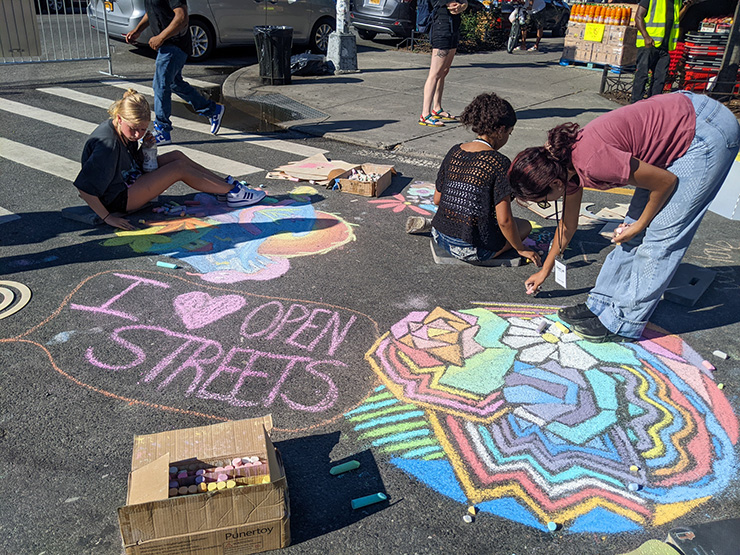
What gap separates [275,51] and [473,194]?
699 centimetres

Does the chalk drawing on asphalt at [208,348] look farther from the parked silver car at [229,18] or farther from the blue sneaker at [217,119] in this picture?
the parked silver car at [229,18]

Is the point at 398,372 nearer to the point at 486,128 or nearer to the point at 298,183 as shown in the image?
the point at 486,128

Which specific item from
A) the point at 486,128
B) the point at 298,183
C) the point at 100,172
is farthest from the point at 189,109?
the point at 486,128

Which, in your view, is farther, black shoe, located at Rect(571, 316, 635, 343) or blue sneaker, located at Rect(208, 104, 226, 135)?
blue sneaker, located at Rect(208, 104, 226, 135)

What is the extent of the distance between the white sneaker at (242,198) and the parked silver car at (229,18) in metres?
7.36

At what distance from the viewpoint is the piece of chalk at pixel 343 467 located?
115 inches

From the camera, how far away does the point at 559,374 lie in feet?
12.0

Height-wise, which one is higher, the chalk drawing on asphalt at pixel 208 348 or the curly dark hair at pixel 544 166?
the curly dark hair at pixel 544 166

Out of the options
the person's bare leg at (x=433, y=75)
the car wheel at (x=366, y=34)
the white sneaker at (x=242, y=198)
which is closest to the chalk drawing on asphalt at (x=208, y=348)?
the white sneaker at (x=242, y=198)

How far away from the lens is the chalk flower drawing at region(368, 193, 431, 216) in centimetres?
601

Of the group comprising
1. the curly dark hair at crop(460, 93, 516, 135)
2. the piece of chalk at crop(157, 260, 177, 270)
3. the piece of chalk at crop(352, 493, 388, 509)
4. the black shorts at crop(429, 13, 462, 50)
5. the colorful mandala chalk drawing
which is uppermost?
the black shorts at crop(429, 13, 462, 50)

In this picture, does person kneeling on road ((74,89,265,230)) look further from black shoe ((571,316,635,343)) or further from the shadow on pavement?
black shoe ((571,316,635,343))

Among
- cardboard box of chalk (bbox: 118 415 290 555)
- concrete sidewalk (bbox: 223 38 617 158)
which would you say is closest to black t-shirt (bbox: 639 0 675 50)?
concrete sidewalk (bbox: 223 38 617 158)

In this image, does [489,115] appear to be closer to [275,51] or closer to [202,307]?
[202,307]
